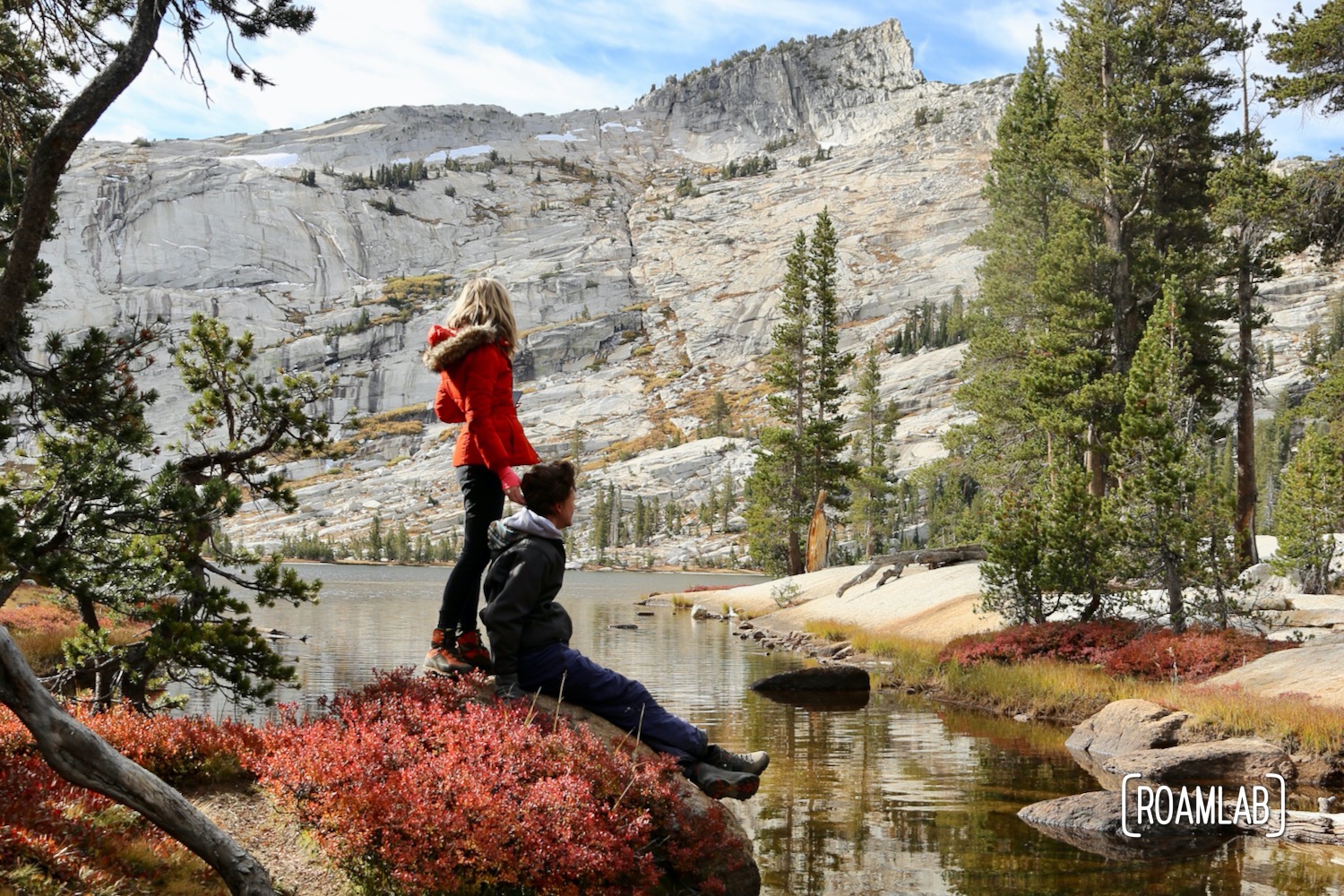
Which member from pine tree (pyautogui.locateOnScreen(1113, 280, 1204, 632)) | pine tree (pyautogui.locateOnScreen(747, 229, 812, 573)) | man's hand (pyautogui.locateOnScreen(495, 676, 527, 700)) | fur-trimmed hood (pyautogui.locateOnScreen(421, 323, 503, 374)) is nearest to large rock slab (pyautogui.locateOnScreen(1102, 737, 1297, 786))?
pine tree (pyautogui.locateOnScreen(1113, 280, 1204, 632))

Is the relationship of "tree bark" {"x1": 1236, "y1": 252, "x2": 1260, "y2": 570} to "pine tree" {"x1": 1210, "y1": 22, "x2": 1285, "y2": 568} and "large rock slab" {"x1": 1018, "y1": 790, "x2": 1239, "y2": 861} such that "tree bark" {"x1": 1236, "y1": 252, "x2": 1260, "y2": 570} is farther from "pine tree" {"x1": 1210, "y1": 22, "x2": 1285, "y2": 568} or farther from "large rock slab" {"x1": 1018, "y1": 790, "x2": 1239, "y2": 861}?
"large rock slab" {"x1": 1018, "y1": 790, "x2": 1239, "y2": 861}

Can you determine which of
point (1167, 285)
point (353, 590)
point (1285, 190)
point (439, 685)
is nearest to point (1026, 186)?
point (1285, 190)

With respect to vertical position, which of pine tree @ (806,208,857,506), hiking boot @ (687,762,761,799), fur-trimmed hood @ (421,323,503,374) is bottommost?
hiking boot @ (687,762,761,799)

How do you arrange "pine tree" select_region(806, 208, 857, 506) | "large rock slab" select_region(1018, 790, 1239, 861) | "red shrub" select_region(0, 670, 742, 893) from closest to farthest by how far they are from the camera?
"red shrub" select_region(0, 670, 742, 893)
"large rock slab" select_region(1018, 790, 1239, 861)
"pine tree" select_region(806, 208, 857, 506)

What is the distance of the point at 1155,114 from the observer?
29.0 m

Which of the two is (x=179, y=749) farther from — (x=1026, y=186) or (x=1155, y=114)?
(x=1026, y=186)

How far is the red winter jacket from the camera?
7188mm

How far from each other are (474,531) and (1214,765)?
31.9ft

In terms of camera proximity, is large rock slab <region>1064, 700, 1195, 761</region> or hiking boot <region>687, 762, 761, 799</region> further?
large rock slab <region>1064, 700, 1195, 761</region>

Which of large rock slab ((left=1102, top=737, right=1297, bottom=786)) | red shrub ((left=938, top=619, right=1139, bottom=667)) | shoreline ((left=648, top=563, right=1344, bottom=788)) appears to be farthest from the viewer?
red shrub ((left=938, top=619, right=1139, bottom=667))

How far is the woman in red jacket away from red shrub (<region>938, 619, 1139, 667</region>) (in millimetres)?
14660

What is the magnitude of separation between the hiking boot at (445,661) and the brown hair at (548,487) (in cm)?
141

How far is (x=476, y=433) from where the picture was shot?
285 inches

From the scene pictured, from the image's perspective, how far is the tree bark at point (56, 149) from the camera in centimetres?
661
